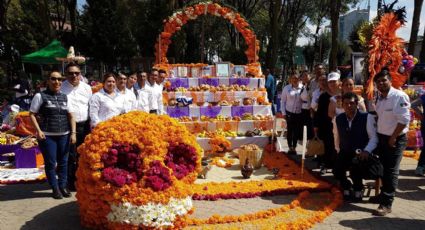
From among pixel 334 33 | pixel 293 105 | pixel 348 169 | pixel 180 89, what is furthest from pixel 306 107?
pixel 334 33

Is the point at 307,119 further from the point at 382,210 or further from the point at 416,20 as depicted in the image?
the point at 416,20

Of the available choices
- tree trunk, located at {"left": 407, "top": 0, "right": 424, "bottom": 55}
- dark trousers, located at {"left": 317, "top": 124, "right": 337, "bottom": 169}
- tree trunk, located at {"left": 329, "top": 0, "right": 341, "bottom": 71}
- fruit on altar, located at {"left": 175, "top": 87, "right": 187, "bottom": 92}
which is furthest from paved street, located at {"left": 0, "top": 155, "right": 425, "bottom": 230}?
tree trunk, located at {"left": 407, "top": 0, "right": 424, "bottom": 55}

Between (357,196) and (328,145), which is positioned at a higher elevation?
(328,145)

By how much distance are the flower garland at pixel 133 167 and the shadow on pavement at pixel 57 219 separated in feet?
1.12

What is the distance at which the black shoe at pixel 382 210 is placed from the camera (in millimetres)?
5363

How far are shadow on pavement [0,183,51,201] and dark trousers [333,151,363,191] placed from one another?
4.76 meters

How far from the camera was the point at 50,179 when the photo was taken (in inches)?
239

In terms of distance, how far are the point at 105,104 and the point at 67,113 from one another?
1.97ft

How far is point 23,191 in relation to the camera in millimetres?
6594

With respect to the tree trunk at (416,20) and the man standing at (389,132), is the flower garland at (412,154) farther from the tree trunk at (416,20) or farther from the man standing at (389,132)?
the tree trunk at (416,20)

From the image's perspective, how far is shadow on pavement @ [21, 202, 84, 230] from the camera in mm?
4996

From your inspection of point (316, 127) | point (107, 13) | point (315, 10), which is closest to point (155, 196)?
point (316, 127)

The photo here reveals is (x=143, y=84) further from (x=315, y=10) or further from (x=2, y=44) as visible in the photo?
(x=315, y=10)

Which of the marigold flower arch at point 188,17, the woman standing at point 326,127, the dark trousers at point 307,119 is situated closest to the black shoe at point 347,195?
the woman standing at point 326,127
